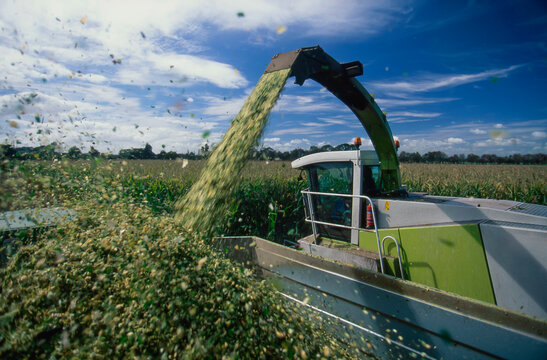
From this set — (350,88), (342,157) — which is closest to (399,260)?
(342,157)

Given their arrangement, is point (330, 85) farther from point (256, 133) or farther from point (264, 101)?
point (256, 133)

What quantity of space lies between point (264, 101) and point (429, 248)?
84.4 inches

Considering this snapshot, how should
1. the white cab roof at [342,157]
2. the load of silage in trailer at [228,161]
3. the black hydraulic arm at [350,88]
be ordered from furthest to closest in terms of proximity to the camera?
the white cab roof at [342,157]
the black hydraulic arm at [350,88]
the load of silage in trailer at [228,161]

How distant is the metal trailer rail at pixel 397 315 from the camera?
Result: 5.95ft

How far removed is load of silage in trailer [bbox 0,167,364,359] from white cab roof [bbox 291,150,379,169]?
5.71ft

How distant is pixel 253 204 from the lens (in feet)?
22.2

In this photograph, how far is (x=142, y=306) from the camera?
202 cm

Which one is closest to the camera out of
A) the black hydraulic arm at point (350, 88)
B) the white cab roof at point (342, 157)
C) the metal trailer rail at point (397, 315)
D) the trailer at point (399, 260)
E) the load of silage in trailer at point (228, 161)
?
the metal trailer rail at point (397, 315)

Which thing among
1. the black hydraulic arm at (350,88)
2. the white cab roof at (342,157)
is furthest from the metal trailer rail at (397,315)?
the black hydraulic arm at (350,88)

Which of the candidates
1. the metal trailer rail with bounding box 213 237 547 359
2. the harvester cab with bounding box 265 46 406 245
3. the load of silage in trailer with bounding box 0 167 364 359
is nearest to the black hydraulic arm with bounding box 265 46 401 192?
the harvester cab with bounding box 265 46 406 245

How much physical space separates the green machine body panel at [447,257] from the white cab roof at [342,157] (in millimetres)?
874

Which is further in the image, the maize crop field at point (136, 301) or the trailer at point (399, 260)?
the trailer at point (399, 260)

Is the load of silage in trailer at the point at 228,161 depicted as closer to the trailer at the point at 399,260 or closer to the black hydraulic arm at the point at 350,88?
the black hydraulic arm at the point at 350,88

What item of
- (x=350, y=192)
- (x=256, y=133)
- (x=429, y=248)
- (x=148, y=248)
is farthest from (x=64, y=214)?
(x=429, y=248)
